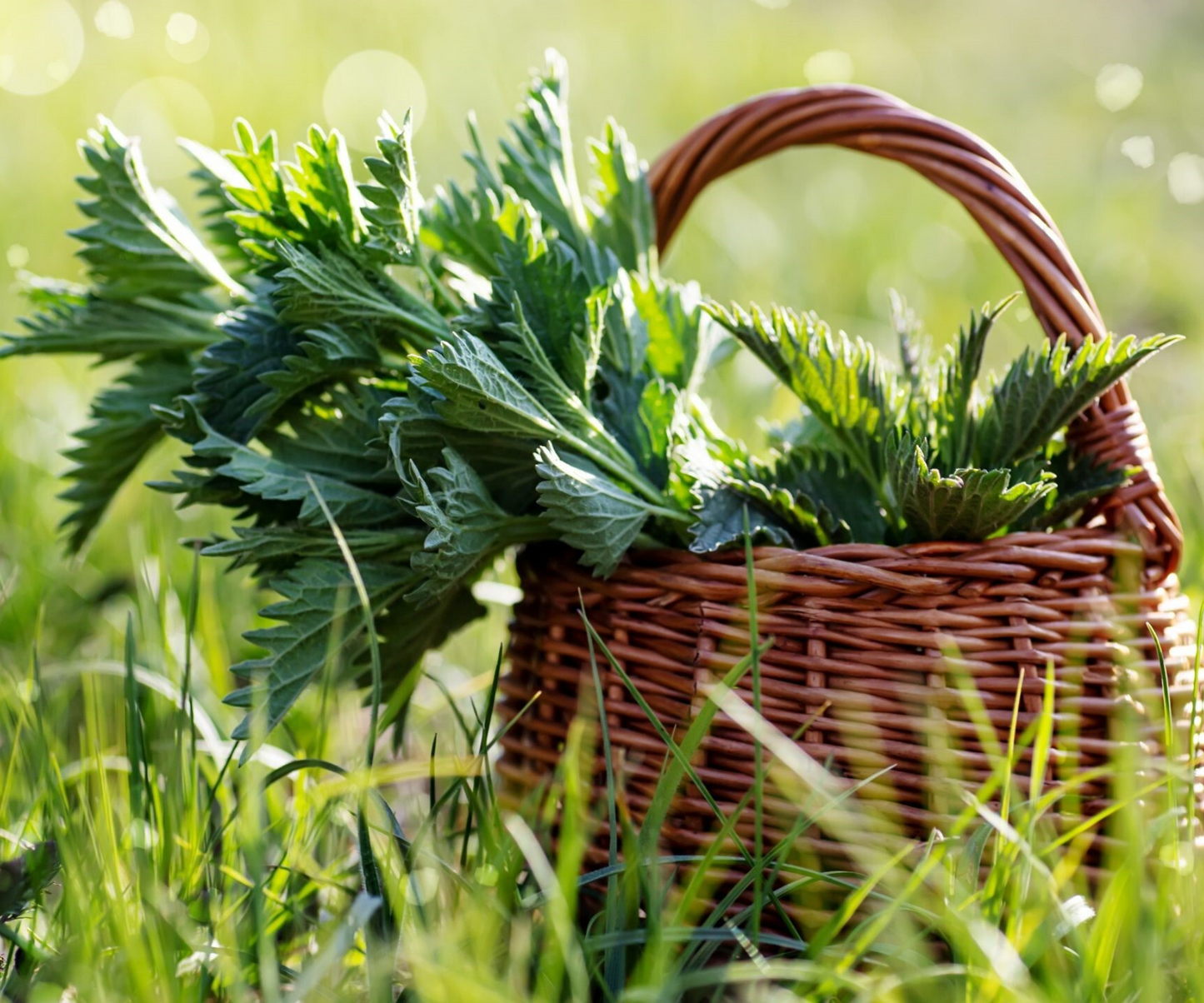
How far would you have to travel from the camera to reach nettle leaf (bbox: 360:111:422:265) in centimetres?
72

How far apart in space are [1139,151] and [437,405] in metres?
0.72

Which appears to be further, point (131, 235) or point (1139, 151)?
point (1139, 151)

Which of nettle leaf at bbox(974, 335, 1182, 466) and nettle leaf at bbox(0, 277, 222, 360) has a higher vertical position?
nettle leaf at bbox(0, 277, 222, 360)

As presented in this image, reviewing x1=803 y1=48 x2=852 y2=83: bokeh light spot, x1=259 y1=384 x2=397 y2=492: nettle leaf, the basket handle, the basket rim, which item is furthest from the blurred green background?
the basket rim

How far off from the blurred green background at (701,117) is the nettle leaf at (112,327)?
0.48 m

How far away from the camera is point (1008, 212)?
84 cm

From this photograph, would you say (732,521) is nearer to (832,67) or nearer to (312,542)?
(312,542)

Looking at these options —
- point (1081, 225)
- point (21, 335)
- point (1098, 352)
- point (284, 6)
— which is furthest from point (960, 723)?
point (284, 6)

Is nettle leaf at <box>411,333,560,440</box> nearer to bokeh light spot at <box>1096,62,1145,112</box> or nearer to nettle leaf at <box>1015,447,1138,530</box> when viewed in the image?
nettle leaf at <box>1015,447,1138,530</box>

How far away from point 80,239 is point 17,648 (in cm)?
61

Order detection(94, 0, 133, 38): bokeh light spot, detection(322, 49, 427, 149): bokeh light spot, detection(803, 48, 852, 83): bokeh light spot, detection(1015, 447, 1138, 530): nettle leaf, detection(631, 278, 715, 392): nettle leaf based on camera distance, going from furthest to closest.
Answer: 1. detection(322, 49, 427, 149): bokeh light spot
2. detection(803, 48, 852, 83): bokeh light spot
3. detection(94, 0, 133, 38): bokeh light spot
4. detection(631, 278, 715, 392): nettle leaf
5. detection(1015, 447, 1138, 530): nettle leaf

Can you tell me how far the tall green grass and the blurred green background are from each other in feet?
1.99

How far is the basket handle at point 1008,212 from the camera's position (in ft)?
2.65

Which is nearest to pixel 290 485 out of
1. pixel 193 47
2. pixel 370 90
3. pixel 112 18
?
pixel 112 18
